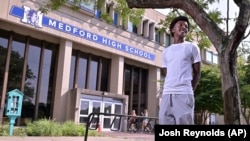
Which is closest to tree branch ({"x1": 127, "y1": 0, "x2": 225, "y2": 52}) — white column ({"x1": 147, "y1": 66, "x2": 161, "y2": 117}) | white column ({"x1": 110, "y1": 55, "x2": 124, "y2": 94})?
white column ({"x1": 110, "y1": 55, "x2": 124, "y2": 94})

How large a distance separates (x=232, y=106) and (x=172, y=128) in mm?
2249

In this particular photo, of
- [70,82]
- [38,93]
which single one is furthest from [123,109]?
[38,93]

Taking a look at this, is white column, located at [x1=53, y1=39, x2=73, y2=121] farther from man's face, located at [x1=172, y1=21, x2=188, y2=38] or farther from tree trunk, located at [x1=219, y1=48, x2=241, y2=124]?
man's face, located at [x1=172, y1=21, x2=188, y2=38]

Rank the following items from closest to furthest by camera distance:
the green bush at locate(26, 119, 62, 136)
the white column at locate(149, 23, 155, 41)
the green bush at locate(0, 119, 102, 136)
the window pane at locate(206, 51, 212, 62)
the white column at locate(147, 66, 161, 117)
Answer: the green bush at locate(0, 119, 102, 136) → the green bush at locate(26, 119, 62, 136) → the white column at locate(147, 66, 161, 117) → the white column at locate(149, 23, 155, 41) → the window pane at locate(206, 51, 212, 62)

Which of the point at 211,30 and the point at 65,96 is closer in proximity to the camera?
the point at 211,30

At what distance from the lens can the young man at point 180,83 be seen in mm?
3268

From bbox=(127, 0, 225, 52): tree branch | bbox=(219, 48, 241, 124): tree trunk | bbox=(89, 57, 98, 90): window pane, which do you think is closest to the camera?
bbox=(219, 48, 241, 124): tree trunk

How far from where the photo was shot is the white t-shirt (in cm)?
332

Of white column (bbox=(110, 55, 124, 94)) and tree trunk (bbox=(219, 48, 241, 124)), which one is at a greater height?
white column (bbox=(110, 55, 124, 94))

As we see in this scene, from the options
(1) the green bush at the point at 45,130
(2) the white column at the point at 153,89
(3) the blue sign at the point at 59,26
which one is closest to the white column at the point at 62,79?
(3) the blue sign at the point at 59,26

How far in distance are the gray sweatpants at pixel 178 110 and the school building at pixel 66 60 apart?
13700 mm

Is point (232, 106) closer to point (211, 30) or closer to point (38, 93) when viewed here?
point (211, 30)

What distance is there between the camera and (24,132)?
1419 cm

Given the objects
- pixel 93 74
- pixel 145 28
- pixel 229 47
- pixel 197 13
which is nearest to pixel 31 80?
pixel 93 74
